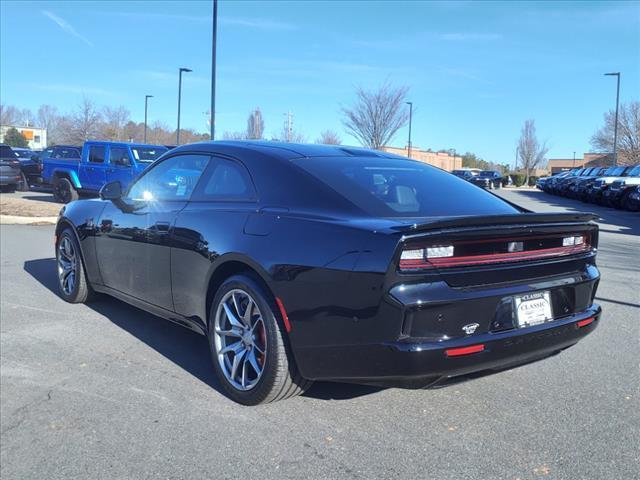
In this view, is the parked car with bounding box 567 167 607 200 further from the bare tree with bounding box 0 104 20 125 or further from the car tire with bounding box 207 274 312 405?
the bare tree with bounding box 0 104 20 125

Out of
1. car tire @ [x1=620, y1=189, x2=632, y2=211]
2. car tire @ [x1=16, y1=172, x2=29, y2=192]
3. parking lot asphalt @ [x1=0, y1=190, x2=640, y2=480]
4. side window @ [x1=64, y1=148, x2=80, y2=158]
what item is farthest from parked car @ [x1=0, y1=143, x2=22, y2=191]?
car tire @ [x1=620, y1=189, x2=632, y2=211]

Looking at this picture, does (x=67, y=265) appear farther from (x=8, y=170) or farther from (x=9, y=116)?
(x=9, y=116)

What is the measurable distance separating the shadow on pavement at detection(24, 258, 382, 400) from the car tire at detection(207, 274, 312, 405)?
22cm

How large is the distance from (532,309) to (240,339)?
1.71 metres

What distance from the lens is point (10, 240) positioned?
395 inches

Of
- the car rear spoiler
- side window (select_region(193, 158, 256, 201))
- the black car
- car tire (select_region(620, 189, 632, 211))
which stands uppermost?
the black car

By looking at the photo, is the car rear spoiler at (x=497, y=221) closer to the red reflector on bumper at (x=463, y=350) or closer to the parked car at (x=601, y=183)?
the red reflector on bumper at (x=463, y=350)

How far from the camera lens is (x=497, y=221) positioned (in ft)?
9.66

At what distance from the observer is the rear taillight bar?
8.94ft

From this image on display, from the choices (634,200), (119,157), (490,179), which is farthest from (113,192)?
(490,179)

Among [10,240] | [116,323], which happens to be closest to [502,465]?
[116,323]

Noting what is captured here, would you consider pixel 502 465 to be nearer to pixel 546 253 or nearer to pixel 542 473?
pixel 542 473

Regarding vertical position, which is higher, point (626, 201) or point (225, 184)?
point (626, 201)

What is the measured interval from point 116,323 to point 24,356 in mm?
905
